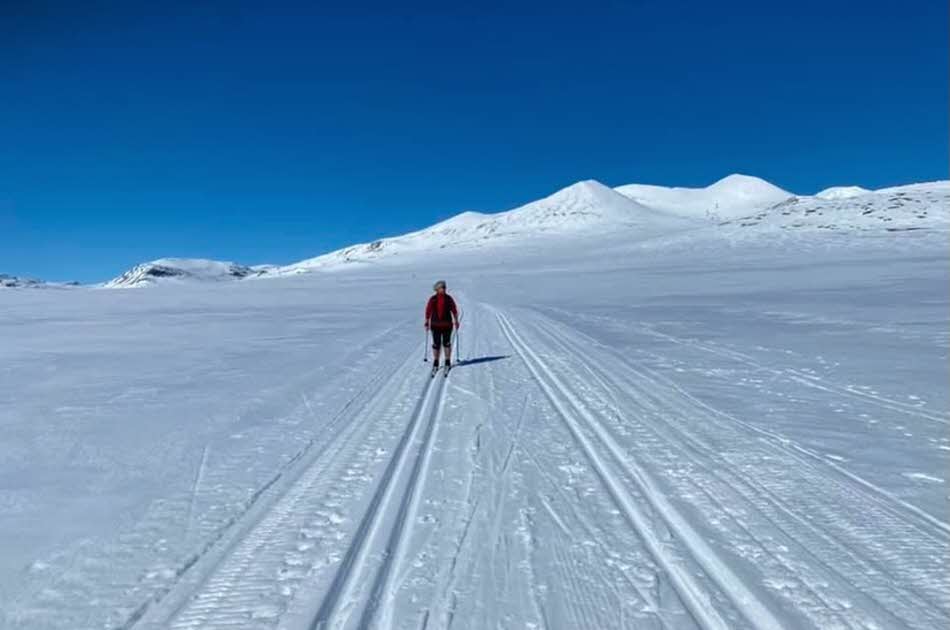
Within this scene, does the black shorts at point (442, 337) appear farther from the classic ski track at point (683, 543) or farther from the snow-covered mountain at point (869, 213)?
the snow-covered mountain at point (869, 213)

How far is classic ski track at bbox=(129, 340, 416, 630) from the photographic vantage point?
134 inches

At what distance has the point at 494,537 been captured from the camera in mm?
4230

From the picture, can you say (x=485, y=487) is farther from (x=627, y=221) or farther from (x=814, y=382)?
(x=627, y=221)

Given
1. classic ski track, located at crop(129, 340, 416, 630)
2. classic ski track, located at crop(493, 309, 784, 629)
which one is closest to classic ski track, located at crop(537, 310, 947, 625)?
classic ski track, located at crop(493, 309, 784, 629)

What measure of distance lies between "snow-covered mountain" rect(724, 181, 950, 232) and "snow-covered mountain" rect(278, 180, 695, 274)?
32946mm

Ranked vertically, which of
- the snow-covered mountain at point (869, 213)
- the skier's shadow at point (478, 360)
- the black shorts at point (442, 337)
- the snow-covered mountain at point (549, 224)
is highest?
the snow-covered mountain at point (549, 224)

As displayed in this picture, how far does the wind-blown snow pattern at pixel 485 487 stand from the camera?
3441 mm

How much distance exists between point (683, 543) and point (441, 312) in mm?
8036

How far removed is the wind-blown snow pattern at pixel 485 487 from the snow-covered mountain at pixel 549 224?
405 feet

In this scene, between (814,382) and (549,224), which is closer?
(814,382)

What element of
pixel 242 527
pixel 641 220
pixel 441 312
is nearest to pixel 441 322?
pixel 441 312

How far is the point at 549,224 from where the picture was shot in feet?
523

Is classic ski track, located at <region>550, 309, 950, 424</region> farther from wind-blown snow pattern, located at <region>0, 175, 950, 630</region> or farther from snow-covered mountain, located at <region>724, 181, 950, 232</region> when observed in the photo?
snow-covered mountain, located at <region>724, 181, 950, 232</region>

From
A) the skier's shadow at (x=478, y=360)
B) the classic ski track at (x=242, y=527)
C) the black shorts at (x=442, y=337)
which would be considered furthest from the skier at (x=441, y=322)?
the classic ski track at (x=242, y=527)
